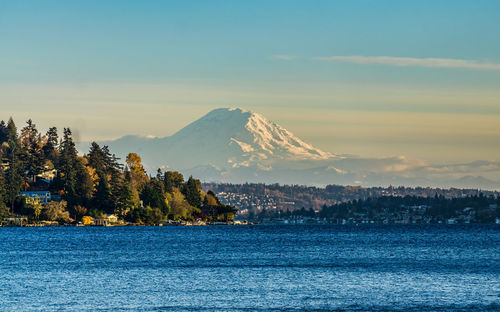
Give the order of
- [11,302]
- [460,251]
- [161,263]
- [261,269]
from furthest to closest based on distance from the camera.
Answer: [460,251] → [161,263] → [261,269] → [11,302]

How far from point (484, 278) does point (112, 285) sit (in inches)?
1488

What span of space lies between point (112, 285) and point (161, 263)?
986 inches

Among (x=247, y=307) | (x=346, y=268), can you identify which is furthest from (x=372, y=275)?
(x=247, y=307)

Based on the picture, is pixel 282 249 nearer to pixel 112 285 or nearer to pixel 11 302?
A: pixel 112 285

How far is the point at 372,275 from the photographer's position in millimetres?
83000

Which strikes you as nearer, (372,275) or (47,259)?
(372,275)

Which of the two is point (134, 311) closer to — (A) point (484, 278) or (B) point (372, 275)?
(B) point (372, 275)

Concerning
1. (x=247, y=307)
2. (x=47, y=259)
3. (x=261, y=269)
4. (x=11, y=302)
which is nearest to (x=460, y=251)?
(x=261, y=269)

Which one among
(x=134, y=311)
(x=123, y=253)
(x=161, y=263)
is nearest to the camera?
(x=134, y=311)

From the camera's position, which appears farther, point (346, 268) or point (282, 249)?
point (282, 249)

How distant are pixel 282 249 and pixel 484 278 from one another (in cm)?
5308

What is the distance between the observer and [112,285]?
72.6m

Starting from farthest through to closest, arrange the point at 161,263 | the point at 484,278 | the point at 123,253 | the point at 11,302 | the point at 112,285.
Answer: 1. the point at 123,253
2. the point at 161,263
3. the point at 484,278
4. the point at 112,285
5. the point at 11,302

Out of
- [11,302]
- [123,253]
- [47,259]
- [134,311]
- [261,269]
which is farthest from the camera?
[123,253]
